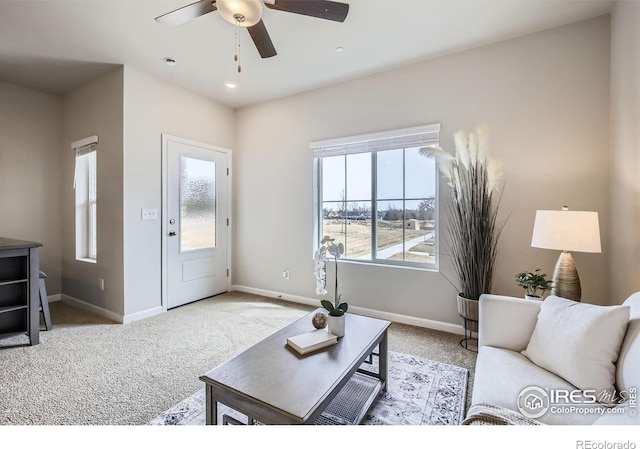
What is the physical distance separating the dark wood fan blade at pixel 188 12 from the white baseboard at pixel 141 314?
2.83m

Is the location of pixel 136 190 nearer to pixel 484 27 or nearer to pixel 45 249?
pixel 45 249

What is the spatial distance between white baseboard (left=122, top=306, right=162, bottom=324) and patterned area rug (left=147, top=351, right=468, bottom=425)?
5.79ft

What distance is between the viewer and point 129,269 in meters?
3.16

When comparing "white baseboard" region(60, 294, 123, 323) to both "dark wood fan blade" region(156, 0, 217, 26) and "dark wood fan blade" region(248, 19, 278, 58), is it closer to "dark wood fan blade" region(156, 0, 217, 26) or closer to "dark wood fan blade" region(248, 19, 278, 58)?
"dark wood fan blade" region(156, 0, 217, 26)

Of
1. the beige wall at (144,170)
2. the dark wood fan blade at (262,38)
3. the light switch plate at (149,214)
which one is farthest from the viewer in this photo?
the light switch plate at (149,214)

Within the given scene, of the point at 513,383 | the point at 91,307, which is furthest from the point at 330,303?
the point at 91,307

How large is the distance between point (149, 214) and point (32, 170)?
1850mm

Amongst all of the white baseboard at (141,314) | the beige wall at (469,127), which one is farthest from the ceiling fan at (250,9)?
the white baseboard at (141,314)

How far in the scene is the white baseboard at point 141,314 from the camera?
3114 millimetres

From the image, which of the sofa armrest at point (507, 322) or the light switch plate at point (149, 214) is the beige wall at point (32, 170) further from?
the sofa armrest at point (507, 322)

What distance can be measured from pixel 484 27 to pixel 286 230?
291cm

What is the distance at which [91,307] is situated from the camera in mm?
3471
